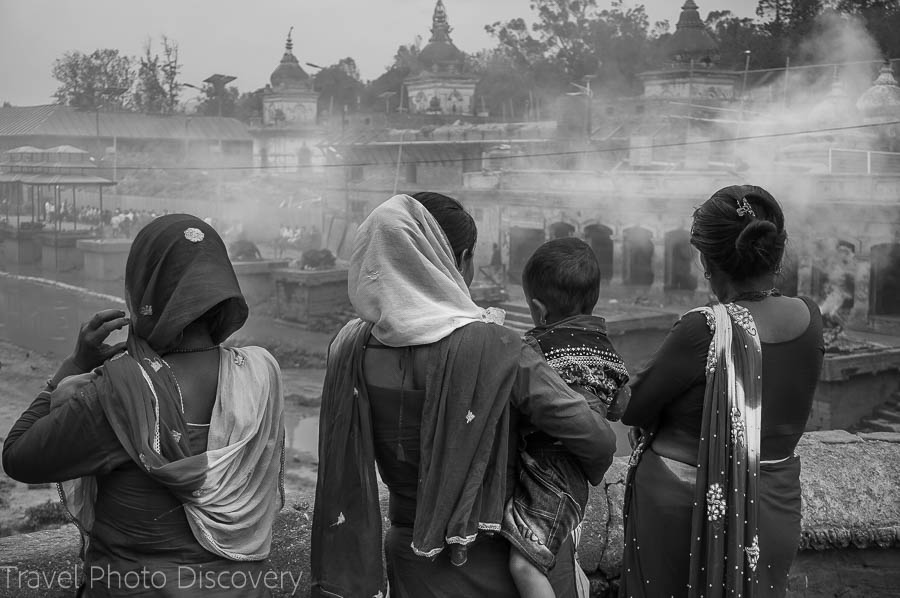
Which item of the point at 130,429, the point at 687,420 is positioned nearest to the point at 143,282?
the point at 130,429

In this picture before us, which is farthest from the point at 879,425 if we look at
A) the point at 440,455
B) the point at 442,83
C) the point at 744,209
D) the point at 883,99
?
the point at 442,83

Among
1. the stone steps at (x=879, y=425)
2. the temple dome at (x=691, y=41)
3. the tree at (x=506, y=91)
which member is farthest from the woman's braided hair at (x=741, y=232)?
the tree at (x=506, y=91)

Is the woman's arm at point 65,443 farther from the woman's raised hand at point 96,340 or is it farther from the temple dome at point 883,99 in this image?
the temple dome at point 883,99

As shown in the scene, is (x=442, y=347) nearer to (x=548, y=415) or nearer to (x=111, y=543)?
(x=548, y=415)

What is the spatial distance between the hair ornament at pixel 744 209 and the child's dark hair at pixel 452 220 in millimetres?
733

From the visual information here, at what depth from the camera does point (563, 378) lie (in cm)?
232

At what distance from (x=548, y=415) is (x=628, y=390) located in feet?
1.36

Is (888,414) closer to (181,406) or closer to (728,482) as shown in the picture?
(728,482)

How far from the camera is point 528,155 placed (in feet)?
107

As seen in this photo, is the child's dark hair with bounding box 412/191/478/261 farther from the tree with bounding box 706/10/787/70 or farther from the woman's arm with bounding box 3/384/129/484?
the tree with bounding box 706/10/787/70

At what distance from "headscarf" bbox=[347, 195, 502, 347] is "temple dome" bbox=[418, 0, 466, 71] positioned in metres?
44.7

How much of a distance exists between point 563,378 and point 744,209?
2.28ft

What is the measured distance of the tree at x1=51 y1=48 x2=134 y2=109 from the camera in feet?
147

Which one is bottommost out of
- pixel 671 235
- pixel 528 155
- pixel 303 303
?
pixel 303 303
